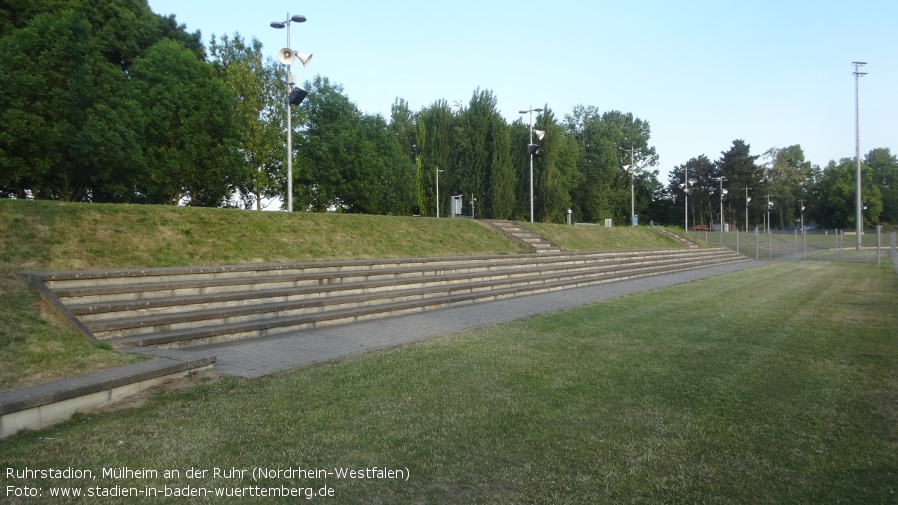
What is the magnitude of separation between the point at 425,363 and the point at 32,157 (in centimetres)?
1725

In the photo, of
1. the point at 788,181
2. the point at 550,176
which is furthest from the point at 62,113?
the point at 788,181

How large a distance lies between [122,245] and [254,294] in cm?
247

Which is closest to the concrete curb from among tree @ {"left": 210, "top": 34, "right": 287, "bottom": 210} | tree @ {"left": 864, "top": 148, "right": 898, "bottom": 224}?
tree @ {"left": 210, "top": 34, "right": 287, "bottom": 210}

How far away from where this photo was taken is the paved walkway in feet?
22.7

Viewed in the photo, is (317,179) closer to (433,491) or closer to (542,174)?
(542,174)

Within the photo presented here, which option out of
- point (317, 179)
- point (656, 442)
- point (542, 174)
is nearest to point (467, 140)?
point (542, 174)

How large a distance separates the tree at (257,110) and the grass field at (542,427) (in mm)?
25348

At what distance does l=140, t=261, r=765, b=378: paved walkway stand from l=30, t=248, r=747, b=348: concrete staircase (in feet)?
1.13

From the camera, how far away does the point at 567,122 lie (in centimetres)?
7238

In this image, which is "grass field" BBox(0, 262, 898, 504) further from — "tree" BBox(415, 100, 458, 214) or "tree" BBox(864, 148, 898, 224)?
"tree" BBox(864, 148, 898, 224)

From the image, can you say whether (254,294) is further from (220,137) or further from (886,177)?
(886,177)

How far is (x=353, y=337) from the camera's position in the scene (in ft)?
29.0

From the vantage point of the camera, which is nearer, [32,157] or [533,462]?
[533,462]

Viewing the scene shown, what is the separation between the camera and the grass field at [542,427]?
11.4 ft
